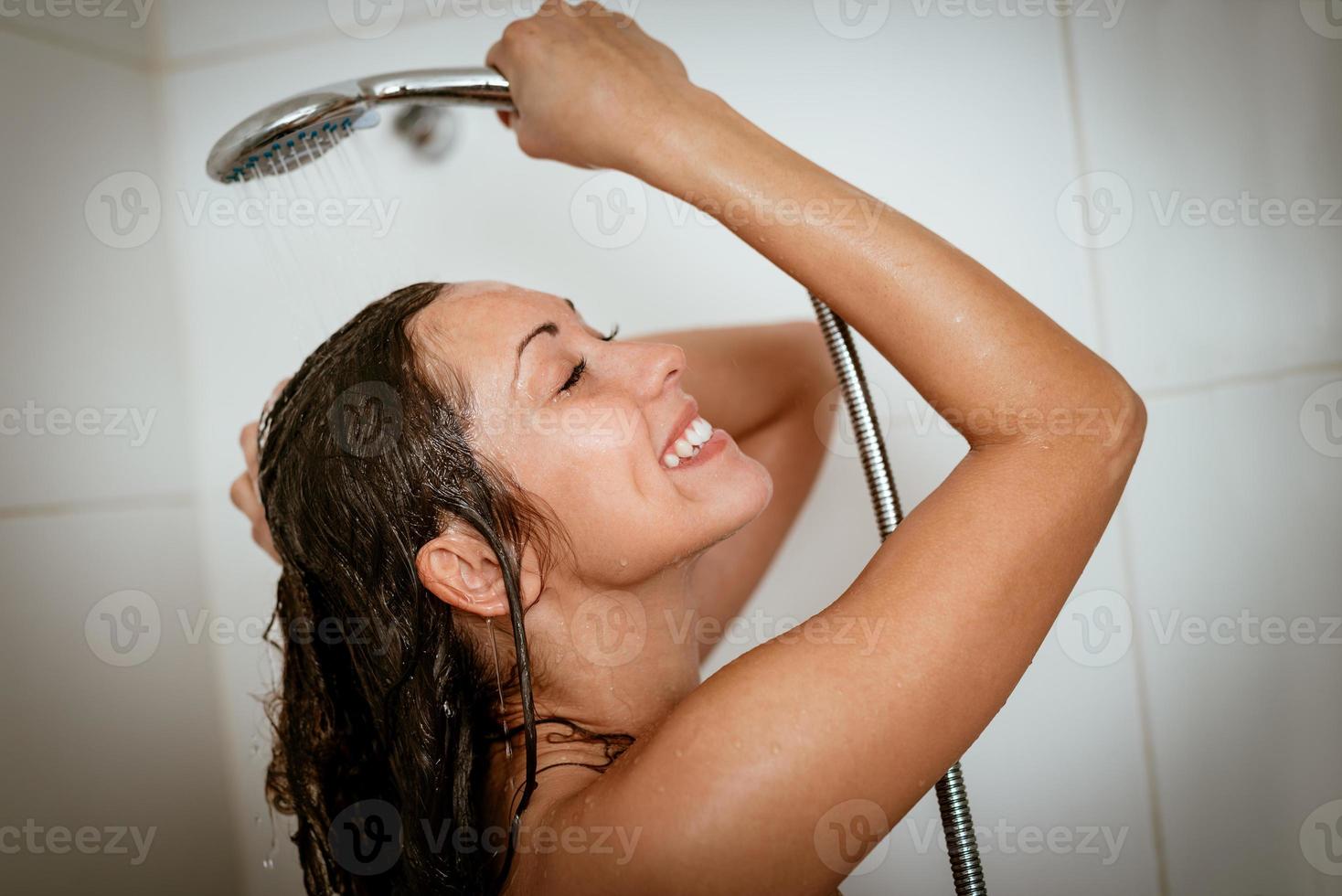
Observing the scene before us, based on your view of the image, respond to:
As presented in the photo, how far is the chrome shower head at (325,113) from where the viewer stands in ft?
2.61

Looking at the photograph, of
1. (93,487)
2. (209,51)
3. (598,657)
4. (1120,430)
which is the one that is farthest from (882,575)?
(209,51)

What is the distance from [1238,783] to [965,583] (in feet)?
2.32

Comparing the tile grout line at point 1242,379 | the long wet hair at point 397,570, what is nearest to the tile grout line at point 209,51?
the long wet hair at point 397,570

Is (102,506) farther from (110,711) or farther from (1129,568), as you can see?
(1129,568)

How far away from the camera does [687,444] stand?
84 centimetres

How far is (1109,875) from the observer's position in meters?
1.19

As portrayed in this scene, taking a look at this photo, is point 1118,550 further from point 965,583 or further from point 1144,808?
point 965,583

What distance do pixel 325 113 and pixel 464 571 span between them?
0.38 m

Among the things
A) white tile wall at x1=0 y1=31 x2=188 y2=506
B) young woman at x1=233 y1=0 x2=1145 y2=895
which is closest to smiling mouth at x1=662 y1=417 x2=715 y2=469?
young woman at x1=233 y1=0 x2=1145 y2=895

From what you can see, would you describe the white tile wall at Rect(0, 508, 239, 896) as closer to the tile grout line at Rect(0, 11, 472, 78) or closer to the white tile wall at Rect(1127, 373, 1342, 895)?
the tile grout line at Rect(0, 11, 472, 78)

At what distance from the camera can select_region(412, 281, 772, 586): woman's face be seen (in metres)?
0.79

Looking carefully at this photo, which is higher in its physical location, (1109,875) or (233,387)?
(233,387)

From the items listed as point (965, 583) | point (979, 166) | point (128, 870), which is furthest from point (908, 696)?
point (128, 870)

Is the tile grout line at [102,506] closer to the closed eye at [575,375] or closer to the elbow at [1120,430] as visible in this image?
the closed eye at [575,375]
